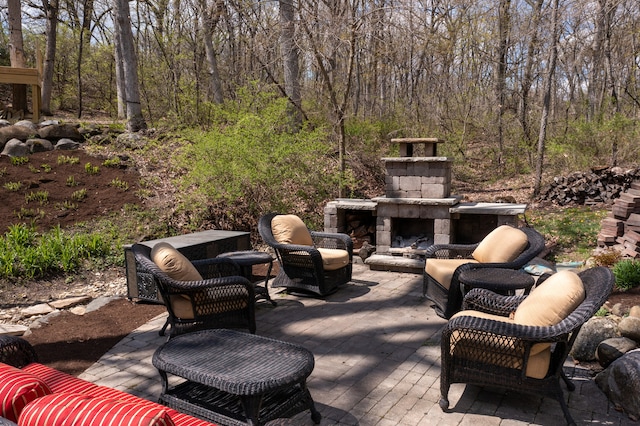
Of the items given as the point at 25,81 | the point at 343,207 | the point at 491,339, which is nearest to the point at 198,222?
the point at 343,207

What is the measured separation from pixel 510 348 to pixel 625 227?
16.3 ft

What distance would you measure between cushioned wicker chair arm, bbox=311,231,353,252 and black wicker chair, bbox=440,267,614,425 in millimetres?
2967

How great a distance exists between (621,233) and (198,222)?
6615 millimetres

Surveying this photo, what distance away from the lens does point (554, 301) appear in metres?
3.01

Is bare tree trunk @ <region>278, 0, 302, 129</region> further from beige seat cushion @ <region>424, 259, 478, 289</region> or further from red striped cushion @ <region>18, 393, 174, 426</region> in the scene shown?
red striped cushion @ <region>18, 393, 174, 426</region>

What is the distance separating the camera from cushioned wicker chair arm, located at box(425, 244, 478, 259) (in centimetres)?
538

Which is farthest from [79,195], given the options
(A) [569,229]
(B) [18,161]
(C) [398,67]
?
(C) [398,67]

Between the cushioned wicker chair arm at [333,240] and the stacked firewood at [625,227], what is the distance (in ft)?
12.5

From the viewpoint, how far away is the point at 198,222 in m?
8.28

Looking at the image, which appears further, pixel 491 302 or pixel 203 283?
pixel 203 283

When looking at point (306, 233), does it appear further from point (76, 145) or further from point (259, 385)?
point (76, 145)

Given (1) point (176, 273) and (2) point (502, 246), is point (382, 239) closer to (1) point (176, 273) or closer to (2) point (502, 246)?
(2) point (502, 246)

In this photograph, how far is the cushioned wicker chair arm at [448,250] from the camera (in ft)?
17.7

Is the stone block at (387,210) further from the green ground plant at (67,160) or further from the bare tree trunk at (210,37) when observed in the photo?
the bare tree trunk at (210,37)
